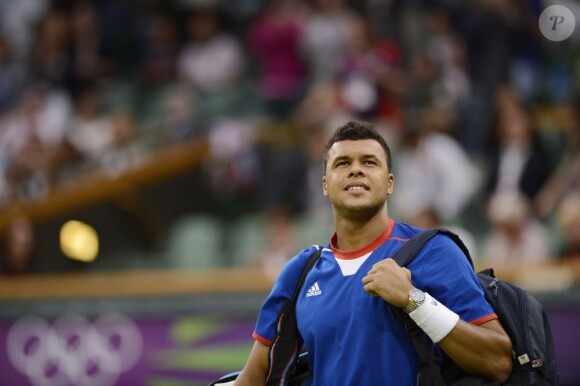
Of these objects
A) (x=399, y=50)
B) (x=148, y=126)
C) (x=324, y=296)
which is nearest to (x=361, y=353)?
(x=324, y=296)

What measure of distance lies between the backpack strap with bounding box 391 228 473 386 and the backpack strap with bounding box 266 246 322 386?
531mm

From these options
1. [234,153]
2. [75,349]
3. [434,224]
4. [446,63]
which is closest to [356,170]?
[434,224]

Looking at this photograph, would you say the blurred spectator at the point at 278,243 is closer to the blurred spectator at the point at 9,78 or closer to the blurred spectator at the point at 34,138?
the blurred spectator at the point at 34,138

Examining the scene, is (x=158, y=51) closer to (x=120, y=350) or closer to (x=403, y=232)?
(x=120, y=350)

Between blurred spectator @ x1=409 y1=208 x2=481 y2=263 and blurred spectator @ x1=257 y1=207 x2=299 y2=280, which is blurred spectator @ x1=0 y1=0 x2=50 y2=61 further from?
blurred spectator @ x1=409 y1=208 x2=481 y2=263

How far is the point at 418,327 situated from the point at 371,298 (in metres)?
0.25

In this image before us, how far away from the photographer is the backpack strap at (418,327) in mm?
4039

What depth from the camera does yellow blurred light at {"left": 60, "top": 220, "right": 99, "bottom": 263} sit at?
38.2 ft

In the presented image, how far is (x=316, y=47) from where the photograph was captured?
483 inches

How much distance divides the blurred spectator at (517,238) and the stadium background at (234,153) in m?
0.03

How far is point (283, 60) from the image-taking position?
12.6 metres

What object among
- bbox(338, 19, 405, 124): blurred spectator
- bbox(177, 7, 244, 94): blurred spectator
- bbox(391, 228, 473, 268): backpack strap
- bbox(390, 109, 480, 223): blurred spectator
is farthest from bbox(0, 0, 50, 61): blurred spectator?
bbox(391, 228, 473, 268): backpack strap

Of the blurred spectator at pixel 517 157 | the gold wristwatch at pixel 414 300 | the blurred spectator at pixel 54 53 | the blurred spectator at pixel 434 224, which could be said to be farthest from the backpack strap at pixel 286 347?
the blurred spectator at pixel 54 53

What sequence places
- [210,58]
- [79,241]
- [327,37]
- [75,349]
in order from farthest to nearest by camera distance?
[210,58], [327,37], [79,241], [75,349]
